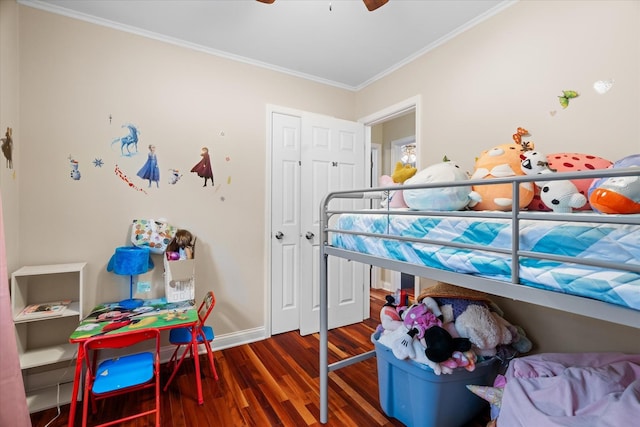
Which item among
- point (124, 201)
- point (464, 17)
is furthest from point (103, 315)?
point (464, 17)

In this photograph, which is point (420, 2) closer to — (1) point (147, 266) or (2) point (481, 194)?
(2) point (481, 194)

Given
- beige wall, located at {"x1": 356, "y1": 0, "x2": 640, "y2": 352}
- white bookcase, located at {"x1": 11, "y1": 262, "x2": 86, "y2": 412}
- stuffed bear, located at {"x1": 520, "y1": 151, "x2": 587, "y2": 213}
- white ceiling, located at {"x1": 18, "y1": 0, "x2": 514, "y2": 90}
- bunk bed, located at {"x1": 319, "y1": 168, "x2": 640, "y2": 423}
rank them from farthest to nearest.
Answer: white ceiling, located at {"x1": 18, "y1": 0, "x2": 514, "y2": 90}
white bookcase, located at {"x1": 11, "y1": 262, "x2": 86, "y2": 412}
beige wall, located at {"x1": 356, "y1": 0, "x2": 640, "y2": 352}
stuffed bear, located at {"x1": 520, "y1": 151, "x2": 587, "y2": 213}
bunk bed, located at {"x1": 319, "y1": 168, "x2": 640, "y2": 423}

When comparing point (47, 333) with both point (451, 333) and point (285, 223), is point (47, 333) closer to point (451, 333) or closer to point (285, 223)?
point (285, 223)

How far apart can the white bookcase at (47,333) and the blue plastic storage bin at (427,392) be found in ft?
6.46

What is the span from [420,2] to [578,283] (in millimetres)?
1919

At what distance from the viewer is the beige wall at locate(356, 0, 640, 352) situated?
4.82 ft

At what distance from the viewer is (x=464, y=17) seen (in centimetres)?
205

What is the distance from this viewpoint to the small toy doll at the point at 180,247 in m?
2.21

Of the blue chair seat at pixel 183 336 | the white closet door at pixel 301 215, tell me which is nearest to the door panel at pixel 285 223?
the white closet door at pixel 301 215

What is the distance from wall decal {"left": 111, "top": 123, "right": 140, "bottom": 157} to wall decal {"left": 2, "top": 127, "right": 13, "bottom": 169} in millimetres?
545

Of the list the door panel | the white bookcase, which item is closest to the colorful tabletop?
the white bookcase

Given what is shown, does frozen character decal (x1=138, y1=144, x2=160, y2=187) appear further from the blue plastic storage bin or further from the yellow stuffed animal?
the blue plastic storage bin

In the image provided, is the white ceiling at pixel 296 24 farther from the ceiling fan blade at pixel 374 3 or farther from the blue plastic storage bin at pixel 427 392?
the blue plastic storage bin at pixel 427 392

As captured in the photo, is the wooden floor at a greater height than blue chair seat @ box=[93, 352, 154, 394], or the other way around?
blue chair seat @ box=[93, 352, 154, 394]
